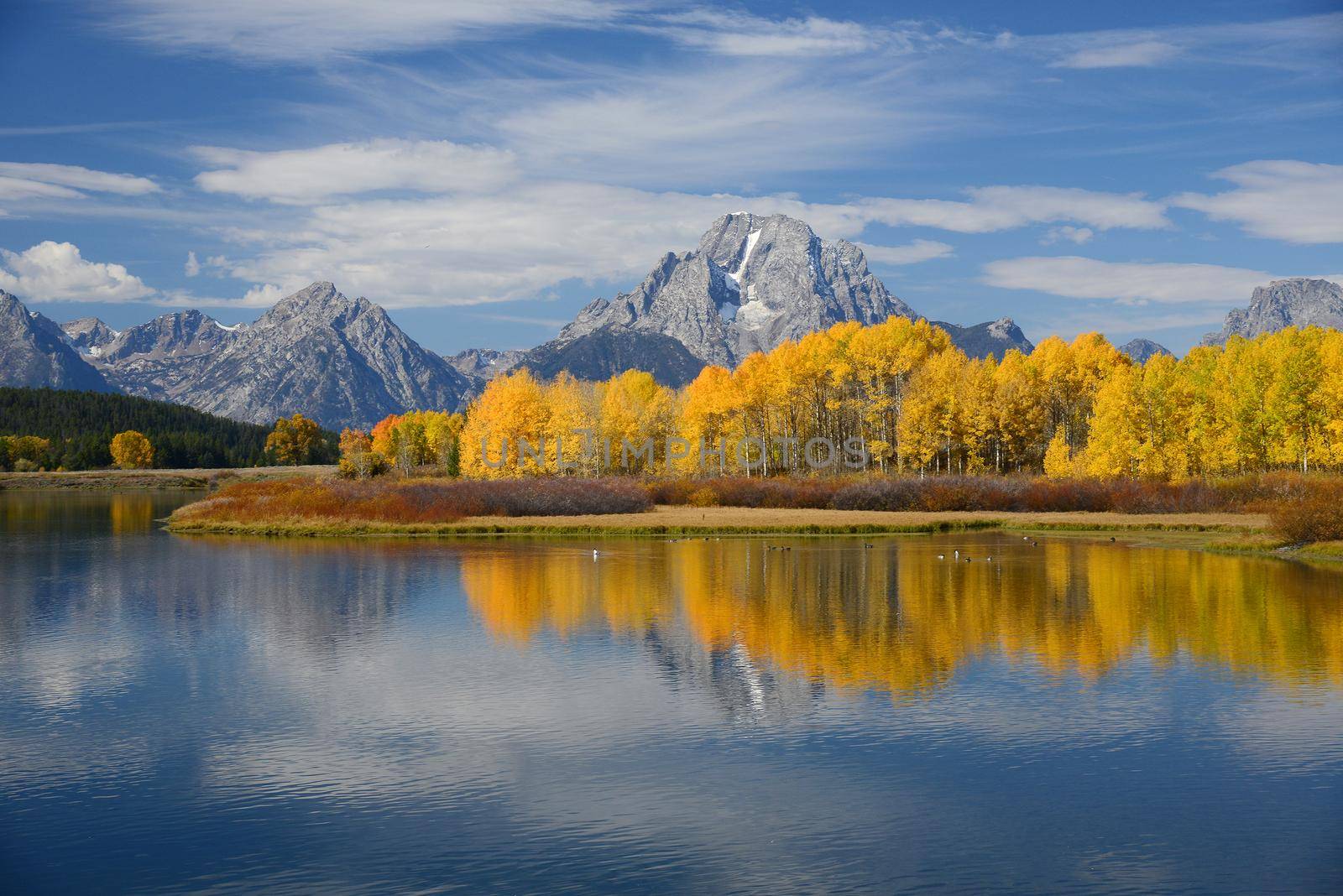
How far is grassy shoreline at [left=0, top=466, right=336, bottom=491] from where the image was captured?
565 feet

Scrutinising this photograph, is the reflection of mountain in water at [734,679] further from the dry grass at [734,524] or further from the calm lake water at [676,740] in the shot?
the dry grass at [734,524]

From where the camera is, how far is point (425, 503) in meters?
71.7

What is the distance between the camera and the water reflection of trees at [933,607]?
25.4 metres

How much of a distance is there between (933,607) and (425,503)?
148 ft

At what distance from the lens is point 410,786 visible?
636 inches

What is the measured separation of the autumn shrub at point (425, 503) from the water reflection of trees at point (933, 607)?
20.9m

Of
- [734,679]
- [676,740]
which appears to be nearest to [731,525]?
[734,679]

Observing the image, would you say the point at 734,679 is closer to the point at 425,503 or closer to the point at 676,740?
the point at 676,740

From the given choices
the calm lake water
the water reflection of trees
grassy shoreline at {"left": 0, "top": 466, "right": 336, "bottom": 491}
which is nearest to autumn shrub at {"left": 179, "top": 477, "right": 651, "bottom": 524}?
the water reflection of trees

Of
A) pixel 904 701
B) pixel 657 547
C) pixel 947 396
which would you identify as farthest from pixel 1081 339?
pixel 904 701

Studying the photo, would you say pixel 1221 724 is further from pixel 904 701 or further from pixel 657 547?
pixel 657 547

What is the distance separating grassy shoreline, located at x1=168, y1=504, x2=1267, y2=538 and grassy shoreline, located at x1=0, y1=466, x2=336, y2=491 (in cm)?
10523

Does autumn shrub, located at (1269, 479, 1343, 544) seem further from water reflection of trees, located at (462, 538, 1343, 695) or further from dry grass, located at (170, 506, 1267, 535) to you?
dry grass, located at (170, 506, 1267, 535)

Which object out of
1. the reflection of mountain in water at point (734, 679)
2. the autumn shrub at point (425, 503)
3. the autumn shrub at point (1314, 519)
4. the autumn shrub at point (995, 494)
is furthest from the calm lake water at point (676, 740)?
the autumn shrub at point (995, 494)
